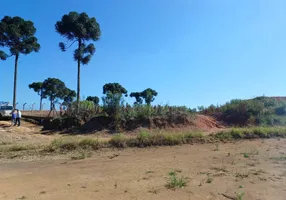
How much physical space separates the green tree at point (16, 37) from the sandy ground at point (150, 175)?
26.3m

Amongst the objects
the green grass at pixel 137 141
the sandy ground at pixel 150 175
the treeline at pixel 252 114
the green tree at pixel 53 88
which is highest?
the green tree at pixel 53 88

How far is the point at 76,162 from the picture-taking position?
9.20m

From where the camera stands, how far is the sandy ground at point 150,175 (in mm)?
5832

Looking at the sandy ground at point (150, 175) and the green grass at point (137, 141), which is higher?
the green grass at point (137, 141)

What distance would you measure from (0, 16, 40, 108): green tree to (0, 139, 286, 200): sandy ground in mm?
26326

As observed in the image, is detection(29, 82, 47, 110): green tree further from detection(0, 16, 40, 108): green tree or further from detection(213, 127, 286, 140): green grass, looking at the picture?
detection(213, 127, 286, 140): green grass

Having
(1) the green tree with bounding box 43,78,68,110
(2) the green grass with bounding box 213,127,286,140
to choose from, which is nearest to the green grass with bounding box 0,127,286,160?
(2) the green grass with bounding box 213,127,286,140

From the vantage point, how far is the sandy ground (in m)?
5.83

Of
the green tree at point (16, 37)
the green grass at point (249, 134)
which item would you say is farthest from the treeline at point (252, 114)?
the green tree at point (16, 37)

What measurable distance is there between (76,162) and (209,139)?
6326mm

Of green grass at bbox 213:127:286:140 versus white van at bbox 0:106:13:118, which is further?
white van at bbox 0:106:13:118

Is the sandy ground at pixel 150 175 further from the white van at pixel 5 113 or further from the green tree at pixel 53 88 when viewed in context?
the green tree at pixel 53 88

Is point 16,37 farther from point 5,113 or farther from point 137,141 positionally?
point 137,141

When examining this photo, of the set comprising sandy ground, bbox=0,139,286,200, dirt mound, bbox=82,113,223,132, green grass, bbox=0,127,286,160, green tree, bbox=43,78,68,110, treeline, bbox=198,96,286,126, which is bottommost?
sandy ground, bbox=0,139,286,200
